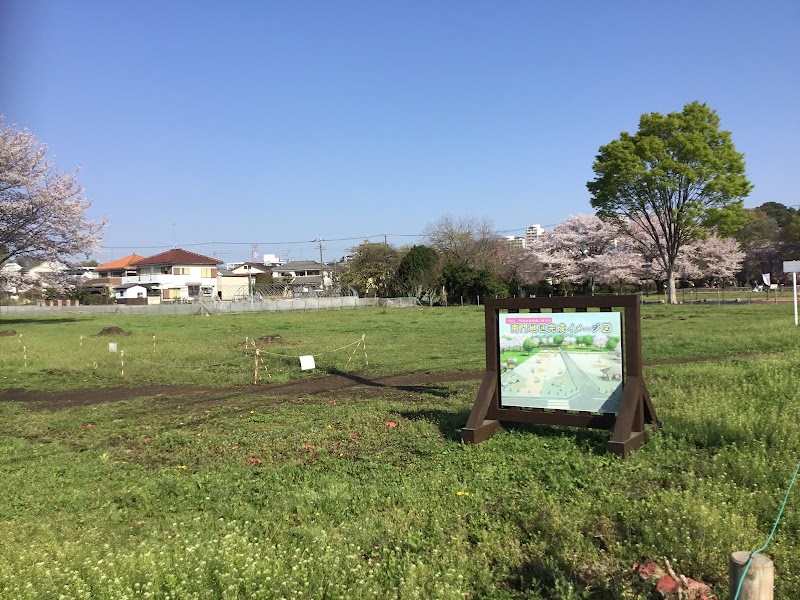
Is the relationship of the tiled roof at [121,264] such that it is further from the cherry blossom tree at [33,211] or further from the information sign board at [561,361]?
the information sign board at [561,361]

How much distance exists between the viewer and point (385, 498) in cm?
533

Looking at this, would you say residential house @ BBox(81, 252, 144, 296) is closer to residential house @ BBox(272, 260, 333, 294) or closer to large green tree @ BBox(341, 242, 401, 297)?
residential house @ BBox(272, 260, 333, 294)

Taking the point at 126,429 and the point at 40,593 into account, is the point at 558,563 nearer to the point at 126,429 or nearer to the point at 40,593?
the point at 40,593

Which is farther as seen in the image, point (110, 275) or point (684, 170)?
point (110, 275)

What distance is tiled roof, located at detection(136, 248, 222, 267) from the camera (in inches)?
3334

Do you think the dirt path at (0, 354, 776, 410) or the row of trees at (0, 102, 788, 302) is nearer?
the dirt path at (0, 354, 776, 410)

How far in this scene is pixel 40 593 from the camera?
318 cm

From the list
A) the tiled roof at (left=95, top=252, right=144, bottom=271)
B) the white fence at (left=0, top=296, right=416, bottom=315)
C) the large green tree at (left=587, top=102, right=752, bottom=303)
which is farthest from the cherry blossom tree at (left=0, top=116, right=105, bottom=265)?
the tiled roof at (left=95, top=252, right=144, bottom=271)

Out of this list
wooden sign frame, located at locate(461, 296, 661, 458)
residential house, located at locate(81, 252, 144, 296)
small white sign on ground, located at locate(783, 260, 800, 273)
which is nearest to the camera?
wooden sign frame, located at locate(461, 296, 661, 458)

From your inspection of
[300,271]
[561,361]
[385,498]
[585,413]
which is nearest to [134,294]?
[300,271]

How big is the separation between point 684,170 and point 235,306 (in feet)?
126

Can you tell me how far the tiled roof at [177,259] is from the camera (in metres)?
84.7

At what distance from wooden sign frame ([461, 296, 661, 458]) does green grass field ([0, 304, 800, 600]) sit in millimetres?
215

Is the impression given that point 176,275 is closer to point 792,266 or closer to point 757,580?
point 792,266
